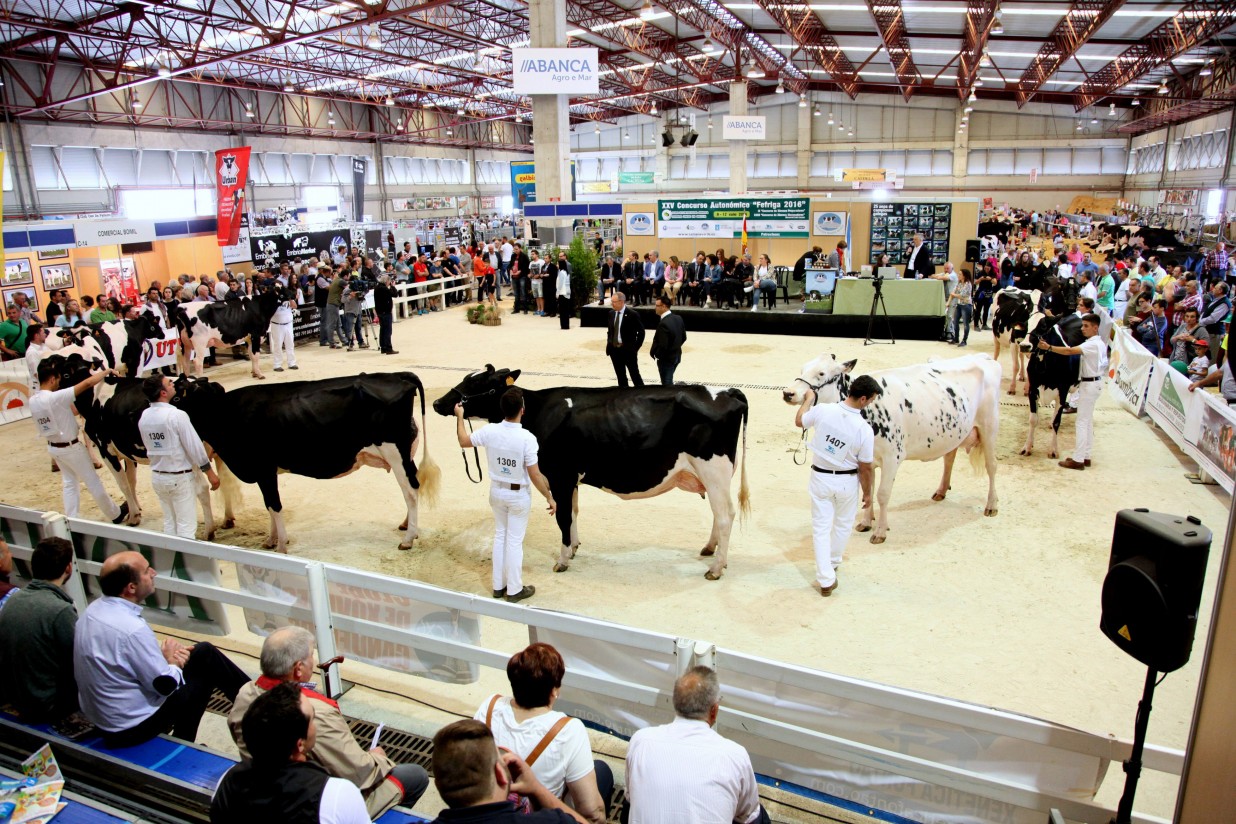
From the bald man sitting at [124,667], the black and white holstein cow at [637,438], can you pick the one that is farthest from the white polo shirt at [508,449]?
the bald man sitting at [124,667]

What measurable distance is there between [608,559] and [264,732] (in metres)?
4.41

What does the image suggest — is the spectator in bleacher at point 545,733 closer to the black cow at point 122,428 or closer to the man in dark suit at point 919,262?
the black cow at point 122,428

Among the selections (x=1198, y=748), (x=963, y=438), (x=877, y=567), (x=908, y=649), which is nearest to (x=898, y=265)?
(x=963, y=438)

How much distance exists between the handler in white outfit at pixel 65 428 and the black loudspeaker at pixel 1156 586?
8056 mm

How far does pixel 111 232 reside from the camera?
1859 cm

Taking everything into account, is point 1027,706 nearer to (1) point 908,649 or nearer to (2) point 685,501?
(1) point 908,649

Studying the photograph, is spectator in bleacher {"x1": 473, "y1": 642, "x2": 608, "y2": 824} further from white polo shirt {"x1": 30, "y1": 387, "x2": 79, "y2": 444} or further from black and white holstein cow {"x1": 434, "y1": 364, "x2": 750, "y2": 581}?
white polo shirt {"x1": 30, "y1": 387, "x2": 79, "y2": 444}

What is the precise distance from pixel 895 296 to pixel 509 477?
40.8 ft

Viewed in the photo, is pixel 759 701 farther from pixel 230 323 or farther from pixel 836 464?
pixel 230 323

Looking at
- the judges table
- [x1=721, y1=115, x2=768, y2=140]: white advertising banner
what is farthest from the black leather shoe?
[x1=721, y1=115, x2=768, y2=140]: white advertising banner

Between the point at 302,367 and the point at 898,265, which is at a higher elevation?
the point at 898,265

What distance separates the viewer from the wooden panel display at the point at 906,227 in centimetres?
1959

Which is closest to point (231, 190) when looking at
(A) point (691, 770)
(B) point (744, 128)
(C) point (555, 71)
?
(C) point (555, 71)

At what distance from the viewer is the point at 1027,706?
4582 mm
